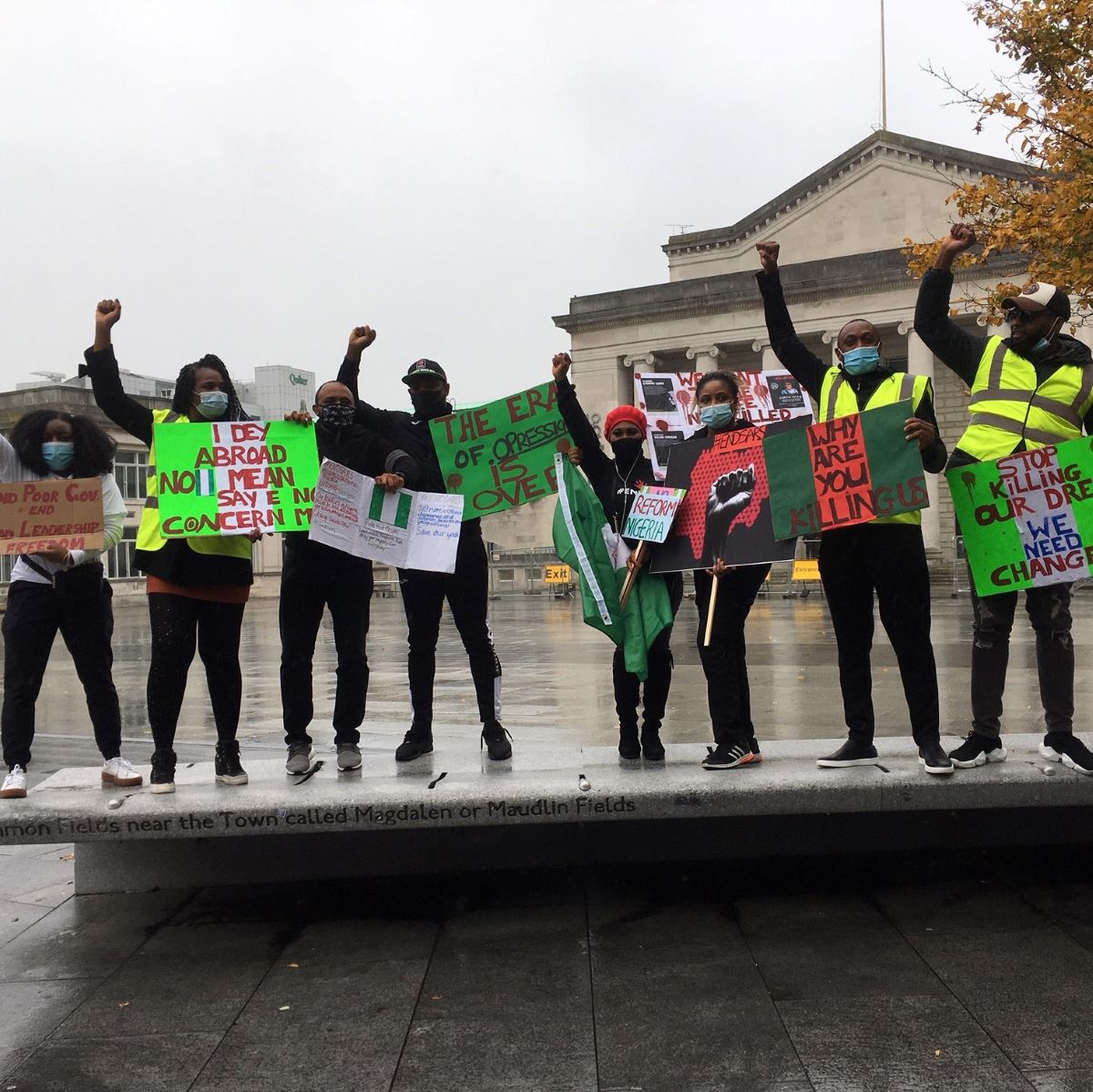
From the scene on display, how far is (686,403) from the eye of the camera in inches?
307

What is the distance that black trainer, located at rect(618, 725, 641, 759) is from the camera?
5582mm

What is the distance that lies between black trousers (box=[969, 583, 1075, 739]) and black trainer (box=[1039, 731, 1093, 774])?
37 millimetres

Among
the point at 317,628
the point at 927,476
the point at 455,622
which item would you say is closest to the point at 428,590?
the point at 455,622

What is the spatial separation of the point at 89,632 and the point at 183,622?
2.00ft

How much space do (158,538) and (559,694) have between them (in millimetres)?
7073

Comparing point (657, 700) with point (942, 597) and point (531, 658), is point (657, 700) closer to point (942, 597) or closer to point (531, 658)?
point (531, 658)

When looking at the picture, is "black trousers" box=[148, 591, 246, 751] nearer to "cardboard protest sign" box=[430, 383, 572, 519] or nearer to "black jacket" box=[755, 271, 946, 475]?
"cardboard protest sign" box=[430, 383, 572, 519]

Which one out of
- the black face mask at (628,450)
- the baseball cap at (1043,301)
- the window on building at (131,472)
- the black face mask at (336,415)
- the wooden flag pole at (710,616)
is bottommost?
the wooden flag pole at (710,616)

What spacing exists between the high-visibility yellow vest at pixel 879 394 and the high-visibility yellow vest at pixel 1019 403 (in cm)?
27

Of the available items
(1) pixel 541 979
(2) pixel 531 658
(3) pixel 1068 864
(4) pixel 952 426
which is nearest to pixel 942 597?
(2) pixel 531 658

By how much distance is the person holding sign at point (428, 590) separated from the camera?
5957mm

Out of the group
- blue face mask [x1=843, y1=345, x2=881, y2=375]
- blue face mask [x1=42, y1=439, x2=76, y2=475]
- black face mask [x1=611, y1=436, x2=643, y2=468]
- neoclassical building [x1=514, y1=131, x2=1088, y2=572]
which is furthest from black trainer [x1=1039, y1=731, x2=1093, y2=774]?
neoclassical building [x1=514, y1=131, x2=1088, y2=572]

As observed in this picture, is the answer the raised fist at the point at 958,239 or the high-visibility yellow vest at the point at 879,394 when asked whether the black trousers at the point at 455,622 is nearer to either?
the high-visibility yellow vest at the point at 879,394

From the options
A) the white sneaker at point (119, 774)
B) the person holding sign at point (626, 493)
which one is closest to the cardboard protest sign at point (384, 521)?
the person holding sign at point (626, 493)
